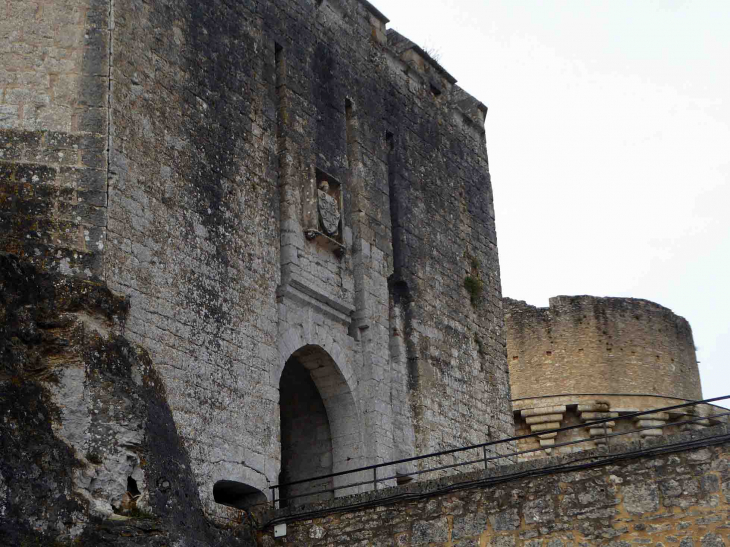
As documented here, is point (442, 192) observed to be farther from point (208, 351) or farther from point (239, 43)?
point (208, 351)

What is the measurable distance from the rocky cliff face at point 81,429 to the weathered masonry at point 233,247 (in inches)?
1.0

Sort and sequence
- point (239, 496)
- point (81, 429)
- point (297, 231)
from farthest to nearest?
point (297, 231) < point (239, 496) < point (81, 429)

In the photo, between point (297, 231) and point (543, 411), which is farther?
point (543, 411)

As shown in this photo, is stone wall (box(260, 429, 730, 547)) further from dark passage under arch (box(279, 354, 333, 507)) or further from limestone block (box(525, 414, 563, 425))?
limestone block (box(525, 414, 563, 425))

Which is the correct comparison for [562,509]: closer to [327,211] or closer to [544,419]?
[327,211]

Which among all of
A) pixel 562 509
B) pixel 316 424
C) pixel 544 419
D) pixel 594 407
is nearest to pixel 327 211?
pixel 316 424

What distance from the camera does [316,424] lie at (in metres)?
13.0

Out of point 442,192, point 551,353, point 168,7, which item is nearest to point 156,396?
point 168,7

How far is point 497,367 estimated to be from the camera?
15.4m

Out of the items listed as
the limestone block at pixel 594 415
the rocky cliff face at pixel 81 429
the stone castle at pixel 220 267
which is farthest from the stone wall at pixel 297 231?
the limestone block at pixel 594 415

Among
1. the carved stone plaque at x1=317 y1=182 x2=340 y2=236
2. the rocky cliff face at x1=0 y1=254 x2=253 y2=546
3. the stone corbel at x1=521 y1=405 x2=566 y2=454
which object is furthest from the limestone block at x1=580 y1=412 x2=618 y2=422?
the rocky cliff face at x1=0 y1=254 x2=253 y2=546

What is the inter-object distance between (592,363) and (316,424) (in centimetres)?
883

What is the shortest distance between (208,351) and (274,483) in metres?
1.42

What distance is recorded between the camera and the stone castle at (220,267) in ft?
30.4
